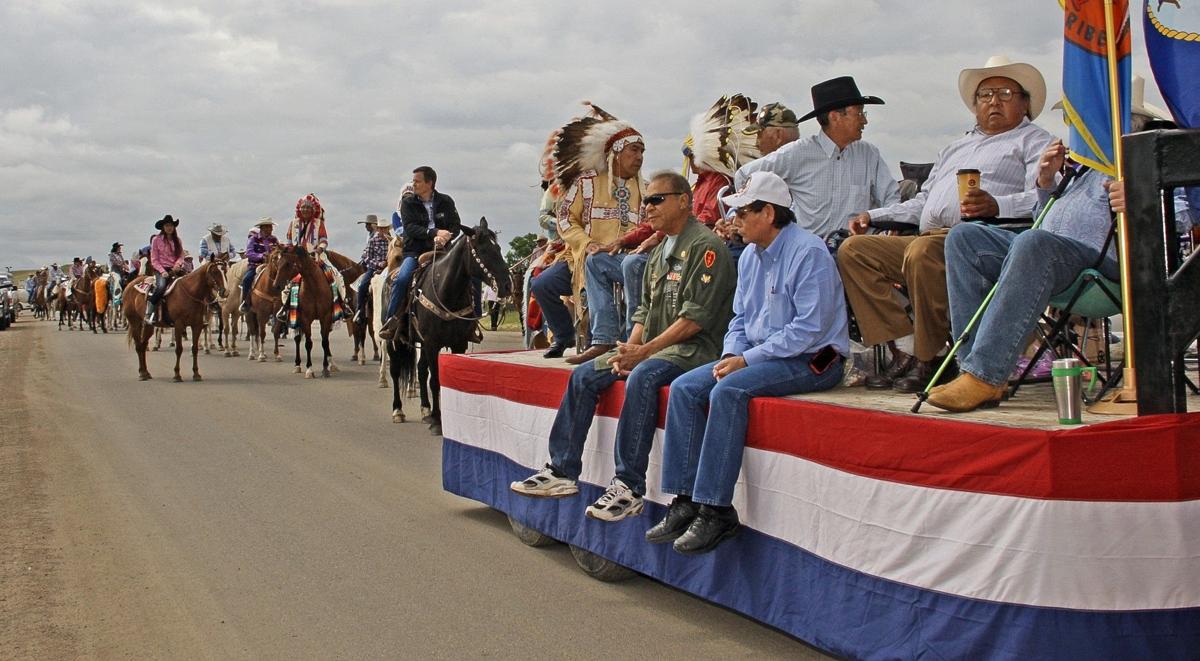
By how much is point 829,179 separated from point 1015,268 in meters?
2.46

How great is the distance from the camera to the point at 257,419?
46.0 ft

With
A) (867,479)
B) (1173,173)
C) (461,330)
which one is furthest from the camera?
(461,330)

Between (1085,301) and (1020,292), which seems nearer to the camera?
(1020,292)

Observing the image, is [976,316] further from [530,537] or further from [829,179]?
[530,537]

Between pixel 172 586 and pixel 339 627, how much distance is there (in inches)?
56.0

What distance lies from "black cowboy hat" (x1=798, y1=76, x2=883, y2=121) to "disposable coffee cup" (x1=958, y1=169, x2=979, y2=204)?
1587 mm

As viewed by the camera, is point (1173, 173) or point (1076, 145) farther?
point (1076, 145)

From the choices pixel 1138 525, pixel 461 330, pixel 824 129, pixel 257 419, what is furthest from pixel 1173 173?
pixel 257 419

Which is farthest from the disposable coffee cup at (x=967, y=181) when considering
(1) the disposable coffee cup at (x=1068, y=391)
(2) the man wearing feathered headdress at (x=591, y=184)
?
(2) the man wearing feathered headdress at (x=591, y=184)

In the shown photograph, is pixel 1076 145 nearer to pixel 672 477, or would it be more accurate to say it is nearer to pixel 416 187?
pixel 672 477

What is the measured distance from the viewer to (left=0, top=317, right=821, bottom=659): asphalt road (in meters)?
5.39

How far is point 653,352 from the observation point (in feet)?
20.4

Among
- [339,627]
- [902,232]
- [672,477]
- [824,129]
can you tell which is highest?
[824,129]

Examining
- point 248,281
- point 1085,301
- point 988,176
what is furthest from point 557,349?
point 248,281
